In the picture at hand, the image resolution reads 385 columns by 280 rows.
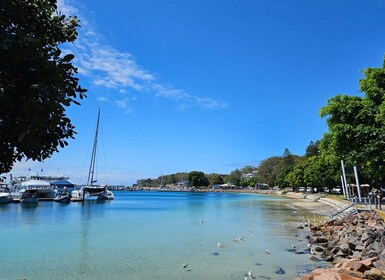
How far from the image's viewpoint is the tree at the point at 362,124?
17.4 metres

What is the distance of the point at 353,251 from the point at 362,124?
720cm

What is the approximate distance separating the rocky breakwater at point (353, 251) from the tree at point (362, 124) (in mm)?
4181

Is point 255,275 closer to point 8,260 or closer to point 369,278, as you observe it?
point 369,278

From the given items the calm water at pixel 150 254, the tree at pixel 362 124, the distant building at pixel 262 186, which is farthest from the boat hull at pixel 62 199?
the distant building at pixel 262 186

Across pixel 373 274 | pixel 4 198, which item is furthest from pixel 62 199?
pixel 373 274

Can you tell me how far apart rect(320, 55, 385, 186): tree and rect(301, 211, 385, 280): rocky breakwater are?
13.7 ft

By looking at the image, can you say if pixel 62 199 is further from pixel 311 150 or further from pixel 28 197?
pixel 311 150

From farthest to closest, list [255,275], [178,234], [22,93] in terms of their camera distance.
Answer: [178,234], [255,275], [22,93]

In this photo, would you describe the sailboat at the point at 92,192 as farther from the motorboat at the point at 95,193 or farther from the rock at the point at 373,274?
the rock at the point at 373,274

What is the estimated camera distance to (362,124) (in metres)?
18.1

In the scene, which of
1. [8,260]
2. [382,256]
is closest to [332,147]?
[382,256]

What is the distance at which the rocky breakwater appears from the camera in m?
10.0

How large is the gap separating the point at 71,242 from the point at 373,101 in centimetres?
2210

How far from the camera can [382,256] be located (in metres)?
12.4
